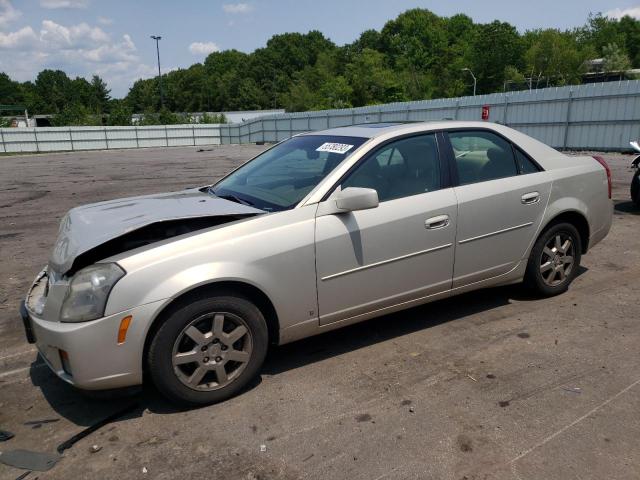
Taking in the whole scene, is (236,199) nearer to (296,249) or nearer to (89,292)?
(296,249)

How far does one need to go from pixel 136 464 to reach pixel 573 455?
7.06 ft

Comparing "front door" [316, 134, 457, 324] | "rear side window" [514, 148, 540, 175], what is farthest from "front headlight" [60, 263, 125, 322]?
"rear side window" [514, 148, 540, 175]

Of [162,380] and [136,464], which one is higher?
[162,380]

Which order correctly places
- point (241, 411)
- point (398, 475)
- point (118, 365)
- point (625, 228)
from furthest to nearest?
point (625, 228) < point (241, 411) < point (118, 365) < point (398, 475)

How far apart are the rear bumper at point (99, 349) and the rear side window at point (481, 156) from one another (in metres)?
2.52

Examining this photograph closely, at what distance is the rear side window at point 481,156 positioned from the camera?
4086mm

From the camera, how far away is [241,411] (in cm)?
307

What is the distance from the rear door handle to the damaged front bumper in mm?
2957

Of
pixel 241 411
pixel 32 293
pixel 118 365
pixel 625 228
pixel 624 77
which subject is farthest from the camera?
pixel 624 77

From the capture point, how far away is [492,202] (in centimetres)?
407

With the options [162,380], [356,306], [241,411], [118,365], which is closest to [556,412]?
[356,306]

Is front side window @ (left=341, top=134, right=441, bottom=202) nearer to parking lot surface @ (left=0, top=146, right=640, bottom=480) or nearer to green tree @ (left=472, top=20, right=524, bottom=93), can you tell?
parking lot surface @ (left=0, top=146, right=640, bottom=480)

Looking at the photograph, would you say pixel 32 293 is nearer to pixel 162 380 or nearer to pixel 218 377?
pixel 162 380

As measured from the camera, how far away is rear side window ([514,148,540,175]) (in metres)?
4.38
